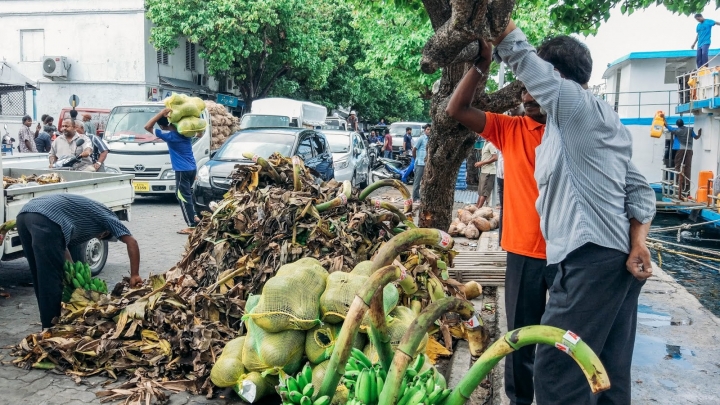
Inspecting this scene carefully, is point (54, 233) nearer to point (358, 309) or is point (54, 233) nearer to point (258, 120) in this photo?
point (358, 309)

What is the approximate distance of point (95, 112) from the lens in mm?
21359

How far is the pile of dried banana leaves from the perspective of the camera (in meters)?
4.30

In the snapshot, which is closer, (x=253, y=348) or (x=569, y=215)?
(x=569, y=215)

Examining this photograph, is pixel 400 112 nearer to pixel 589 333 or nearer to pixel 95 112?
pixel 95 112

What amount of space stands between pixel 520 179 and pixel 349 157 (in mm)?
12266

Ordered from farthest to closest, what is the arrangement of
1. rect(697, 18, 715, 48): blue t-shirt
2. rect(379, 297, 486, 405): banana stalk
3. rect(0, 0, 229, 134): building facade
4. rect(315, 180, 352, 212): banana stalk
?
1. rect(0, 0, 229, 134): building facade
2. rect(697, 18, 715, 48): blue t-shirt
3. rect(315, 180, 352, 212): banana stalk
4. rect(379, 297, 486, 405): banana stalk

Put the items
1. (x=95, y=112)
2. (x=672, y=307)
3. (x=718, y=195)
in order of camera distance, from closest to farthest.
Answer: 1. (x=672, y=307)
2. (x=718, y=195)
3. (x=95, y=112)

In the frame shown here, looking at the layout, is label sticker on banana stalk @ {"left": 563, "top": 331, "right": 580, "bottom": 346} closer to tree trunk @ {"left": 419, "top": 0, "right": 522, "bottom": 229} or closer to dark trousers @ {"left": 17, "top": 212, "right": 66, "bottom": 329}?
tree trunk @ {"left": 419, "top": 0, "right": 522, "bottom": 229}

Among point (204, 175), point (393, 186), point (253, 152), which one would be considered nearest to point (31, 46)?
point (253, 152)

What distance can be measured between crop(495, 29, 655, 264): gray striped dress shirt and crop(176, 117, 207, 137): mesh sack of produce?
7.30 metres

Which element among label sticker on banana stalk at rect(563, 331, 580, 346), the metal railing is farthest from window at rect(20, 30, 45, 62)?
label sticker on banana stalk at rect(563, 331, 580, 346)

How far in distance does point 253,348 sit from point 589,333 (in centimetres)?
204

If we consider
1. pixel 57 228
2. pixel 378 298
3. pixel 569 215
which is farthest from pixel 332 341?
pixel 57 228

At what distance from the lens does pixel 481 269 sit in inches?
253
